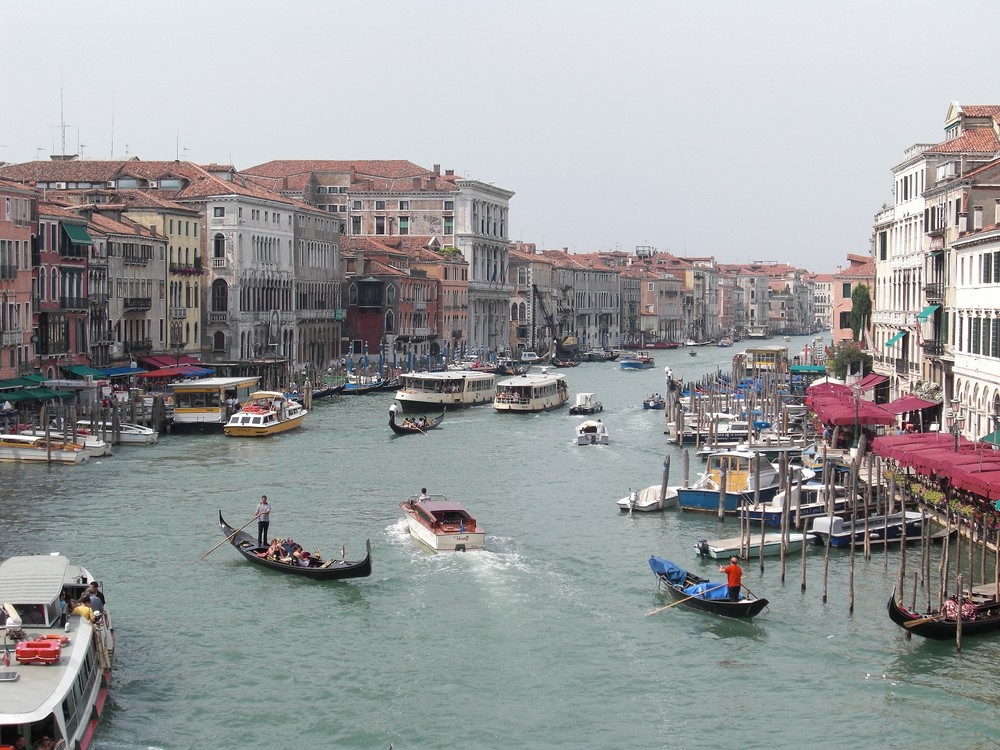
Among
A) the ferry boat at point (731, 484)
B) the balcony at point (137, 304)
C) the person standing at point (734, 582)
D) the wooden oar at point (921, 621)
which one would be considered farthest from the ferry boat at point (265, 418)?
the wooden oar at point (921, 621)

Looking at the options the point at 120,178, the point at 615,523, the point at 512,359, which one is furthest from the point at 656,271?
the point at 615,523

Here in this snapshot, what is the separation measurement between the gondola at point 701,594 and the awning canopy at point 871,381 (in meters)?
17.1

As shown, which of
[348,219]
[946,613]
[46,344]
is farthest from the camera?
[348,219]

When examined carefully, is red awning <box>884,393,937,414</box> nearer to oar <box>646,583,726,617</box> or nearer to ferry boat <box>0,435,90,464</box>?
oar <box>646,583,726,617</box>

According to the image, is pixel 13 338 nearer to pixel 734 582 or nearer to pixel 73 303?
pixel 73 303

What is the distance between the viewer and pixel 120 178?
4572 cm

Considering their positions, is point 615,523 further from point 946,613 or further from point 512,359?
point 512,359

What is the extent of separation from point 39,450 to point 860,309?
23060 millimetres

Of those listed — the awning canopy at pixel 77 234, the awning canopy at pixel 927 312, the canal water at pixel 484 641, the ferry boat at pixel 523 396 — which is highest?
the awning canopy at pixel 77 234

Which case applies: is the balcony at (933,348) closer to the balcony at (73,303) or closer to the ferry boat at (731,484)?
the ferry boat at (731,484)

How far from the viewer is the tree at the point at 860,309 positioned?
4075 centimetres

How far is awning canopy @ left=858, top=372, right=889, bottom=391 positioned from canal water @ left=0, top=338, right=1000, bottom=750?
35.1 feet

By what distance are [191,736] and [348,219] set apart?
5494 centimetres

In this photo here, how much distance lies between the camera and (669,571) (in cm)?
1642
